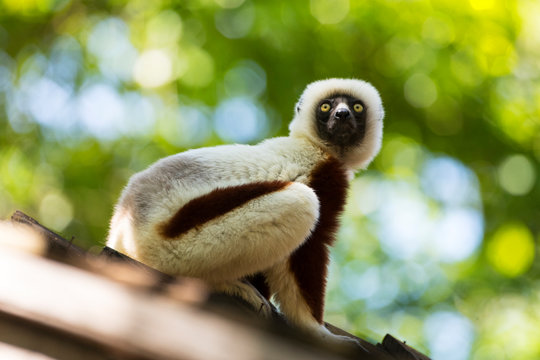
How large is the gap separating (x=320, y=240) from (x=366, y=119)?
66.7 inches

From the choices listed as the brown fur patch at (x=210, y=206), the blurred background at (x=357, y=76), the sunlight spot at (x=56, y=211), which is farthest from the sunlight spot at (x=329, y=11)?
the brown fur patch at (x=210, y=206)

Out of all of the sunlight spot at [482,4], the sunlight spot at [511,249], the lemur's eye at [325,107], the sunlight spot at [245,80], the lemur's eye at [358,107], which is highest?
the sunlight spot at [482,4]

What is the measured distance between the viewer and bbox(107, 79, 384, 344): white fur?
377 cm

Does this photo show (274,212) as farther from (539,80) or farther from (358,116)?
(539,80)

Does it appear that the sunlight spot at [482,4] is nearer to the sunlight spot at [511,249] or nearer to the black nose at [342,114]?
the sunlight spot at [511,249]

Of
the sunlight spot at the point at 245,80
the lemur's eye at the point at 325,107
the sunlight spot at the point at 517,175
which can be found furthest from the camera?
the sunlight spot at the point at 245,80

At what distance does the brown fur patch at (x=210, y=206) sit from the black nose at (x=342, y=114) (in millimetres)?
1494

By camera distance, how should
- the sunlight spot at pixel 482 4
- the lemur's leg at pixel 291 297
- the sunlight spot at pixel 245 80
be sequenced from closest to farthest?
the lemur's leg at pixel 291 297 < the sunlight spot at pixel 482 4 < the sunlight spot at pixel 245 80

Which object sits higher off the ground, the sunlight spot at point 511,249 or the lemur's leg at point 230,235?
the sunlight spot at point 511,249

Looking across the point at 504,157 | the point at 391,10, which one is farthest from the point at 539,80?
the point at 391,10

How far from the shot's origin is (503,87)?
973 cm

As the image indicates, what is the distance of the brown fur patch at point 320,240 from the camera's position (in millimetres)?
4215

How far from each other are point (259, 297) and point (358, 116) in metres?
2.28

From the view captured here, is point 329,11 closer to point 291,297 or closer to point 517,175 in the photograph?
point 517,175
